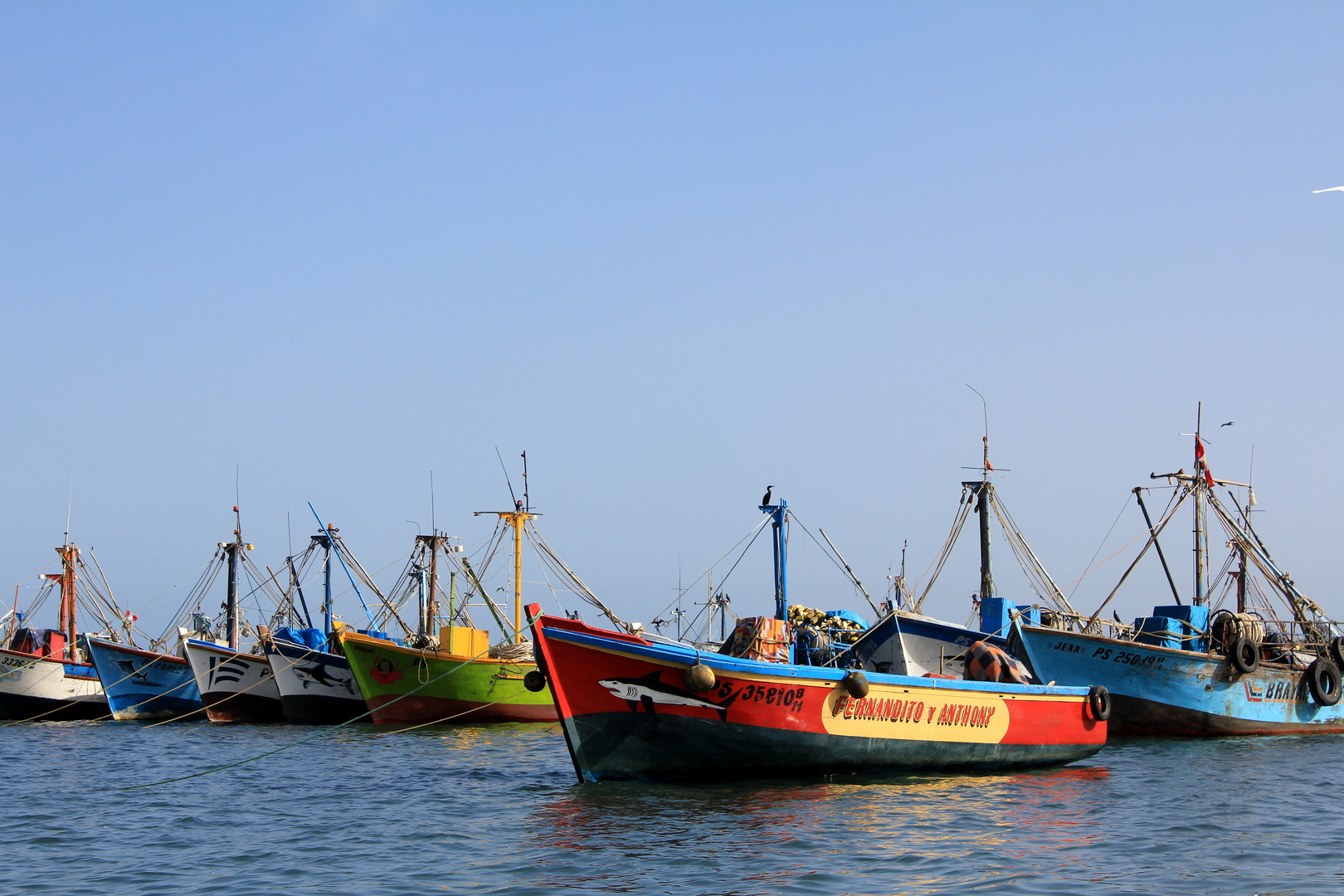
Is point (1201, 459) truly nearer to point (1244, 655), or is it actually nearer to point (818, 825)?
point (1244, 655)

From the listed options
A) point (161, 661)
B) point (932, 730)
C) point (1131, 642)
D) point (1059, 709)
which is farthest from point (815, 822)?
point (161, 661)

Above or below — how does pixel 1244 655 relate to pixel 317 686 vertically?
above

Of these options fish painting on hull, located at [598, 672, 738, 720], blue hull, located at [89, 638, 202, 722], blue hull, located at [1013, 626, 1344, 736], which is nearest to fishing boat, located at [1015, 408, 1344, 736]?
blue hull, located at [1013, 626, 1344, 736]

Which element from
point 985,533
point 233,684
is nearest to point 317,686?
point 233,684

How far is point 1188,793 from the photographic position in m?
19.3

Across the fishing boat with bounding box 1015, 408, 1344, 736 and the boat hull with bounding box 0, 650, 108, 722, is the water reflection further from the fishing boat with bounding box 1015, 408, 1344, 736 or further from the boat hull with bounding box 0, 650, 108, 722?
the boat hull with bounding box 0, 650, 108, 722

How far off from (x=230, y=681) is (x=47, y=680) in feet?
25.4

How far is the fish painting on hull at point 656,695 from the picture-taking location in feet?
57.8

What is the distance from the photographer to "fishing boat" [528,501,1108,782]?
1766cm

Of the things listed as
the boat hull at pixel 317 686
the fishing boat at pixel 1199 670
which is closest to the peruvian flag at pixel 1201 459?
the fishing boat at pixel 1199 670

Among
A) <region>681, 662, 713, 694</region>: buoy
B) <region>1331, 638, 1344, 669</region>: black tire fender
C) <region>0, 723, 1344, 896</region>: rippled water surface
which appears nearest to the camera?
<region>0, 723, 1344, 896</region>: rippled water surface

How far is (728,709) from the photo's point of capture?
58.1 ft

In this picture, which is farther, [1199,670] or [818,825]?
[1199,670]

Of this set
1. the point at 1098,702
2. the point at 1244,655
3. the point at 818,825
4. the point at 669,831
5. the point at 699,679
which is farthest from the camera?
the point at 1244,655
